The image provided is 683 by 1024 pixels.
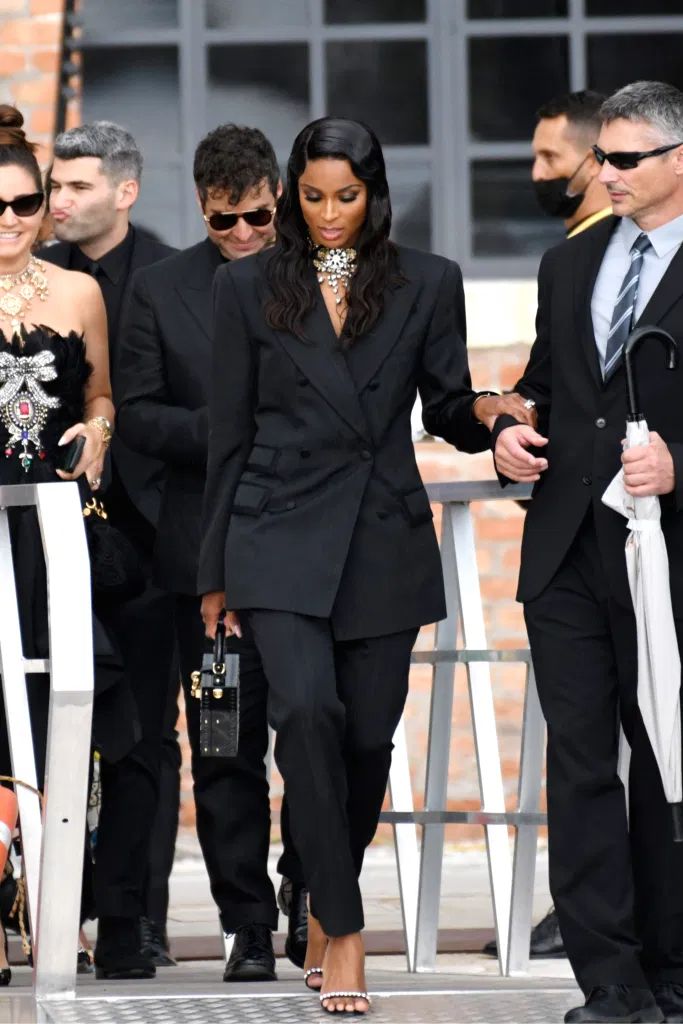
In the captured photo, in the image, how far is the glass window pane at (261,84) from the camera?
8297 millimetres

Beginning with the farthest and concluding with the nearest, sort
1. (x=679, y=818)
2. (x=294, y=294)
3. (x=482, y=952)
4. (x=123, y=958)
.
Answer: (x=482, y=952) < (x=123, y=958) < (x=294, y=294) < (x=679, y=818)

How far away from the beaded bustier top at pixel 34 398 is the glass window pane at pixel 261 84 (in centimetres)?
Answer: 307

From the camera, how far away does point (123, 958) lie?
17.8 ft

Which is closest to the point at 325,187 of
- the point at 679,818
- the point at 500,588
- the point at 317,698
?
the point at 317,698

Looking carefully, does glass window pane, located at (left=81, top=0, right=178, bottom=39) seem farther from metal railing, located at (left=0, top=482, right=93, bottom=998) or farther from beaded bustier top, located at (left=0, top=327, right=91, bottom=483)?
metal railing, located at (left=0, top=482, right=93, bottom=998)

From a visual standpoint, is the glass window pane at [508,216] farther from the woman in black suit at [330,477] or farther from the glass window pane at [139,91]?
the woman in black suit at [330,477]

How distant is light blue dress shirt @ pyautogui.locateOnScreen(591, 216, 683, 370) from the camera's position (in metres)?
4.45

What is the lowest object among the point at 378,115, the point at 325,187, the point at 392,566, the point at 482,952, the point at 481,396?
the point at 482,952

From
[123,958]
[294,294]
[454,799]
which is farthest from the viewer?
[454,799]

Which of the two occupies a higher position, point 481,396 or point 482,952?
point 481,396

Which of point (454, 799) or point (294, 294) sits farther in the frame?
point (454, 799)

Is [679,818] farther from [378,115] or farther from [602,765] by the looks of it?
[378,115]

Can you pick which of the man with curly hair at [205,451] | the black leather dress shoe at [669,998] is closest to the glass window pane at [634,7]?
the man with curly hair at [205,451]

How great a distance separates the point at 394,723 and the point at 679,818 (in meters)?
0.61
